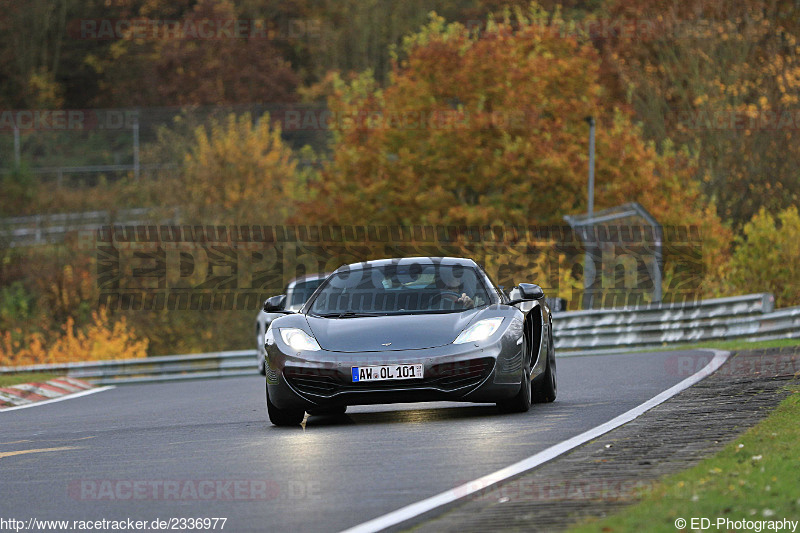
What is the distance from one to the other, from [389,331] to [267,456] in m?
2.10

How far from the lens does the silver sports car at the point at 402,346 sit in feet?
38.6

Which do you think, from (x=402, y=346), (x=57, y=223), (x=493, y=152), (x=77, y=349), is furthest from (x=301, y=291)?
(x=57, y=223)

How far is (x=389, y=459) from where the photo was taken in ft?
32.0

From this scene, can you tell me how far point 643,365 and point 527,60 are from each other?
27.4 metres

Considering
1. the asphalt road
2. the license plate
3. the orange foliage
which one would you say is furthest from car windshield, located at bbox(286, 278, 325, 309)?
the orange foliage

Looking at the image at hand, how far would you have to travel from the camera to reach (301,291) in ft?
80.7

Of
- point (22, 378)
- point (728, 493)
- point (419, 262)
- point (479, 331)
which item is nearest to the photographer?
point (728, 493)

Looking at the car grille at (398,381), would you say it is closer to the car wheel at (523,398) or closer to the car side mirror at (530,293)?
the car wheel at (523,398)

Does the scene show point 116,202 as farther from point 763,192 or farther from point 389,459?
point 389,459

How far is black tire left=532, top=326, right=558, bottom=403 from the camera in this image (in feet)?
44.9

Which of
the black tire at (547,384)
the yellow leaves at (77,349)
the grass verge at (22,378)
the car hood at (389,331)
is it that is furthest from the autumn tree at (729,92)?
the car hood at (389,331)

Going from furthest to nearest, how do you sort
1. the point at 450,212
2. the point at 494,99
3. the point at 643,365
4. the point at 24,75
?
the point at 24,75
the point at 494,99
the point at 450,212
the point at 643,365

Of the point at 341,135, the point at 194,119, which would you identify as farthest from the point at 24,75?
the point at 341,135

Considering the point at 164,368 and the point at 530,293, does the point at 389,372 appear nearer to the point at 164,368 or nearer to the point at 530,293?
the point at 530,293
